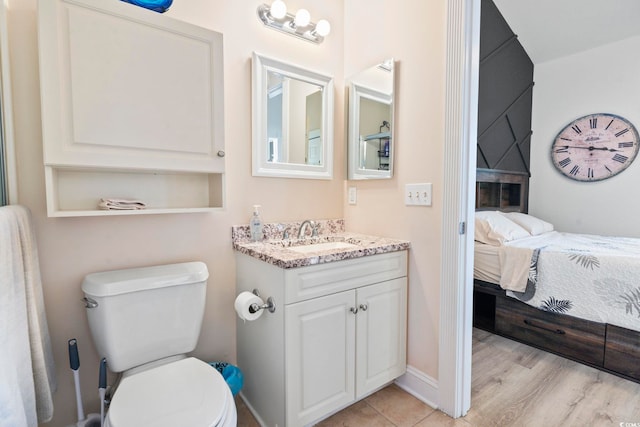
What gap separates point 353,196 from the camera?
2145 millimetres

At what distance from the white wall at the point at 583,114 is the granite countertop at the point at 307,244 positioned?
3162 millimetres

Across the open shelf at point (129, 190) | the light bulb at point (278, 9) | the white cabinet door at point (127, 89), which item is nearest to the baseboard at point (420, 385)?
the open shelf at point (129, 190)

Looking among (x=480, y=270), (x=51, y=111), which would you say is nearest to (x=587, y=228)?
(x=480, y=270)

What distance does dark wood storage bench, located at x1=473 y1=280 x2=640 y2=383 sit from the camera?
1910 millimetres

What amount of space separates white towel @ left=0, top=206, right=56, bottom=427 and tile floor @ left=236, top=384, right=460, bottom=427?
2.88 ft

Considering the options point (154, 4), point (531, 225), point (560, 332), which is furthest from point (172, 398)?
point (531, 225)

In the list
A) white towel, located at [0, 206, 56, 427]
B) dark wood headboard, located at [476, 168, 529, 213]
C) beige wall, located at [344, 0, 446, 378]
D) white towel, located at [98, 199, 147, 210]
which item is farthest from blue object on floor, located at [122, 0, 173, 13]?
dark wood headboard, located at [476, 168, 529, 213]

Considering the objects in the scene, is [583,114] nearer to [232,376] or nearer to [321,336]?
[321,336]

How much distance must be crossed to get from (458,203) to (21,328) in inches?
68.6

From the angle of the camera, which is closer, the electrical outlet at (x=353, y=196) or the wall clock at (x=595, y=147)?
the electrical outlet at (x=353, y=196)

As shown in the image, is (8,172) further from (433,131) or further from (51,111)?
(433,131)

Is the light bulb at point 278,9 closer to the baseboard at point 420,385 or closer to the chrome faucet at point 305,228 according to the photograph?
the chrome faucet at point 305,228

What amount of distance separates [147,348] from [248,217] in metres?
0.79

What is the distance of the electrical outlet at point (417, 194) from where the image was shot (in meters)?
1.64
